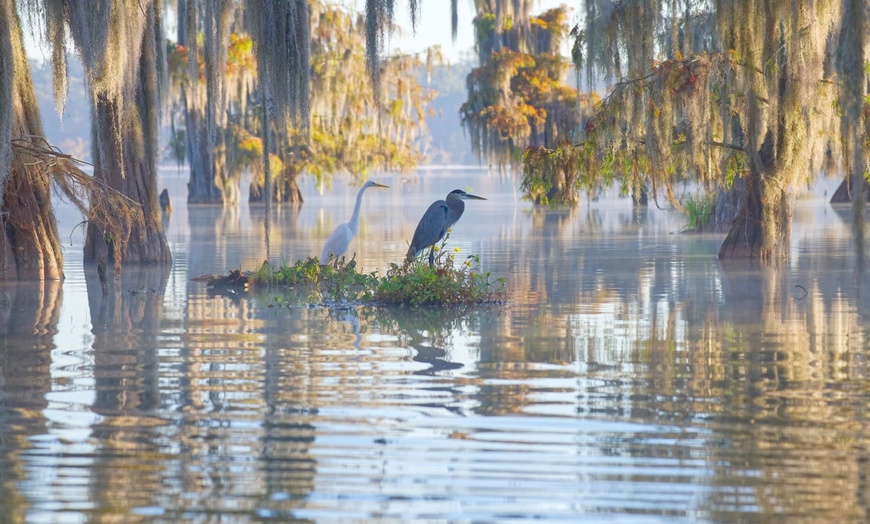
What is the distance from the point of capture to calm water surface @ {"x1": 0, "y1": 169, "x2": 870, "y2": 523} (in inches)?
190

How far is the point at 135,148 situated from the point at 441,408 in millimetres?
10592

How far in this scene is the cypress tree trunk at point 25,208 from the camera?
13.3 metres

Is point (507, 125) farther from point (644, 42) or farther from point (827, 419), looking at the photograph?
point (827, 419)

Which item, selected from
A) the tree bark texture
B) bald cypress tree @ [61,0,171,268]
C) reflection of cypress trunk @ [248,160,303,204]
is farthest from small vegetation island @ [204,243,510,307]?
reflection of cypress trunk @ [248,160,303,204]

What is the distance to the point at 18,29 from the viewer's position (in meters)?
13.7

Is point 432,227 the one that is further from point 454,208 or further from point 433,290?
point 433,290

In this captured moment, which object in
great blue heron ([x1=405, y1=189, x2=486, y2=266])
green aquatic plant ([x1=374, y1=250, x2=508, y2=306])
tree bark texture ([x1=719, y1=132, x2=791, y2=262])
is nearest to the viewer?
green aquatic plant ([x1=374, y1=250, x2=508, y2=306])

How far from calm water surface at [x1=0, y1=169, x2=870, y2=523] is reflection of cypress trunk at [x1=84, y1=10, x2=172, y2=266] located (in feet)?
9.27

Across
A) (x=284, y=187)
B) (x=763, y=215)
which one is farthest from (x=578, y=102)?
(x=284, y=187)

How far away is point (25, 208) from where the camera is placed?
13789 mm

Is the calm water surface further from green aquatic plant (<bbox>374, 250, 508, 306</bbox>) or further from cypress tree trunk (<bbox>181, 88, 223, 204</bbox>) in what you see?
cypress tree trunk (<bbox>181, 88, 223, 204</bbox>)

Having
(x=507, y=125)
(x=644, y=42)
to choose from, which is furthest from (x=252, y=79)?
(x=644, y=42)

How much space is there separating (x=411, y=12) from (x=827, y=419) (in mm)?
9303

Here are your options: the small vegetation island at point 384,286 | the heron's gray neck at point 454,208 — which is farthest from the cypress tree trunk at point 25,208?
the heron's gray neck at point 454,208
